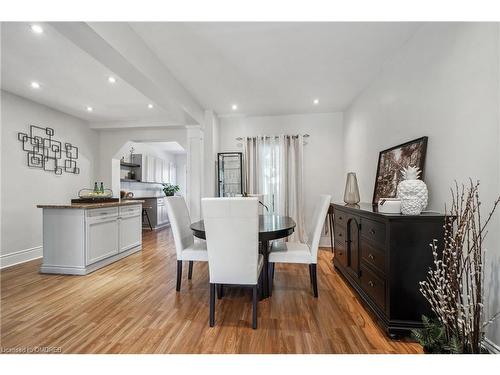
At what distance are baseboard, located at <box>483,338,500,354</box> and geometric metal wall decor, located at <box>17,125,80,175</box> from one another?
5.59m

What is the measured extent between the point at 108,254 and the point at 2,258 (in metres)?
1.45

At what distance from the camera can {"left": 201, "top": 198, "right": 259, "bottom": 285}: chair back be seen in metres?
1.74

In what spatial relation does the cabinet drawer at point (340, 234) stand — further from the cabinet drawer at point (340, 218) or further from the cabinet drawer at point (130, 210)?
the cabinet drawer at point (130, 210)

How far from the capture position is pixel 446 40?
5.72 ft

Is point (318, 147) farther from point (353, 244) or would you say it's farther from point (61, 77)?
point (61, 77)

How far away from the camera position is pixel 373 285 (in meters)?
1.91

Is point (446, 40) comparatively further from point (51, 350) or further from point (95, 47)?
point (51, 350)

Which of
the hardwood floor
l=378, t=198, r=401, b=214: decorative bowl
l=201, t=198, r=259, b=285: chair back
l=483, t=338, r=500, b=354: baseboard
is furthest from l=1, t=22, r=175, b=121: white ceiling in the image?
l=483, t=338, r=500, b=354: baseboard

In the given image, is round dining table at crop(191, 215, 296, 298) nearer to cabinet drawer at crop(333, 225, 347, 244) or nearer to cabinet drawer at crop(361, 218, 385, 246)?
cabinet drawer at crop(361, 218, 385, 246)

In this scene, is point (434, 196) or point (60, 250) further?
point (60, 250)

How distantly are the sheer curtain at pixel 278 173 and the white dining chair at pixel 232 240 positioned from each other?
273 centimetres

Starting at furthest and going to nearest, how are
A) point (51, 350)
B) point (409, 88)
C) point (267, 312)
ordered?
point (409, 88) < point (267, 312) < point (51, 350)
